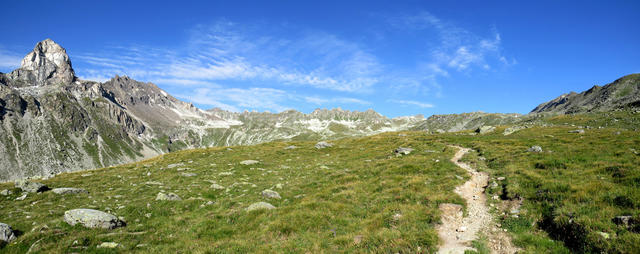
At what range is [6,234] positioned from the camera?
1295cm

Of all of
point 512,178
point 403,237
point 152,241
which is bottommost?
point 152,241

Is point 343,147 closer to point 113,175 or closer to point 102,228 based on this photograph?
point 113,175

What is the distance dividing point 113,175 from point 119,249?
23974 millimetres

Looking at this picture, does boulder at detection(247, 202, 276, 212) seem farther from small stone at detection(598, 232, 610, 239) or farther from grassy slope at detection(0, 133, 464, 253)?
small stone at detection(598, 232, 610, 239)

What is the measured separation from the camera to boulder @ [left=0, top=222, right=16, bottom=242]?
1270 cm

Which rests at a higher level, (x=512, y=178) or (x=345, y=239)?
(x=512, y=178)

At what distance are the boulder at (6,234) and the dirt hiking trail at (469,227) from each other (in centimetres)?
2014

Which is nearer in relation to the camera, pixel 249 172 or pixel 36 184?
pixel 36 184

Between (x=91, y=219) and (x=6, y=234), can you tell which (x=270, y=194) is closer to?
(x=91, y=219)

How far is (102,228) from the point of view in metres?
14.9

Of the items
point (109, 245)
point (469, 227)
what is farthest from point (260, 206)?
point (469, 227)

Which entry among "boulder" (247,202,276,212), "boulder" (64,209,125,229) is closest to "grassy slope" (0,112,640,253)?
"boulder" (64,209,125,229)

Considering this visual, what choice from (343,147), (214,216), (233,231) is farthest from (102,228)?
(343,147)

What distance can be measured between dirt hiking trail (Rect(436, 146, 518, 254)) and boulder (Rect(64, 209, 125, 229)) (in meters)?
17.5
